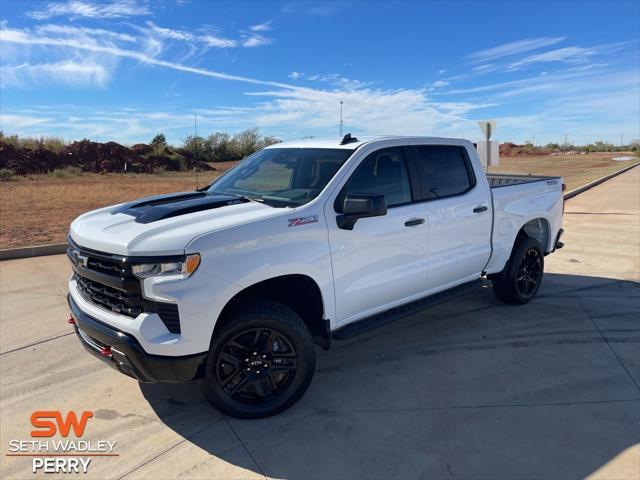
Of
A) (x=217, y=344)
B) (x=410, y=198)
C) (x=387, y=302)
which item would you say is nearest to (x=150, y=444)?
(x=217, y=344)

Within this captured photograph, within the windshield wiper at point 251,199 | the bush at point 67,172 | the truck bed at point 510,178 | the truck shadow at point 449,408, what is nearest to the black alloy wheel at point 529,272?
the truck shadow at point 449,408

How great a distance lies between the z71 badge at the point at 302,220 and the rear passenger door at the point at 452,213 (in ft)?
4.39

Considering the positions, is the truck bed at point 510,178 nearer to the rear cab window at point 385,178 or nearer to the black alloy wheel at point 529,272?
the black alloy wheel at point 529,272

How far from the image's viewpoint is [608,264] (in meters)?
7.85

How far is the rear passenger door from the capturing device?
4586 millimetres

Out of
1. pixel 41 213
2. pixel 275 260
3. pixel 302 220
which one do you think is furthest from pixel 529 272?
pixel 41 213

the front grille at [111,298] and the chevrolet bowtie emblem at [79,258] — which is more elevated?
the chevrolet bowtie emblem at [79,258]

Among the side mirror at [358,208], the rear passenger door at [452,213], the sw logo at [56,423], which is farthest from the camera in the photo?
the rear passenger door at [452,213]

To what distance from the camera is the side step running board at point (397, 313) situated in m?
3.95

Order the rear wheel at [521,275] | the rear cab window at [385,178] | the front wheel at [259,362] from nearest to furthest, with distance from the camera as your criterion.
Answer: the front wheel at [259,362] < the rear cab window at [385,178] < the rear wheel at [521,275]

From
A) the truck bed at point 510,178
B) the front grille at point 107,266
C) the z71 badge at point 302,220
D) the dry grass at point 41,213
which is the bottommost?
the dry grass at point 41,213

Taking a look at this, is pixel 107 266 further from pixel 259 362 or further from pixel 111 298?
pixel 259 362

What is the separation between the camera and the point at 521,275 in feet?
19.1

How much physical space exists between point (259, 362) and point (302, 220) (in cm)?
106
